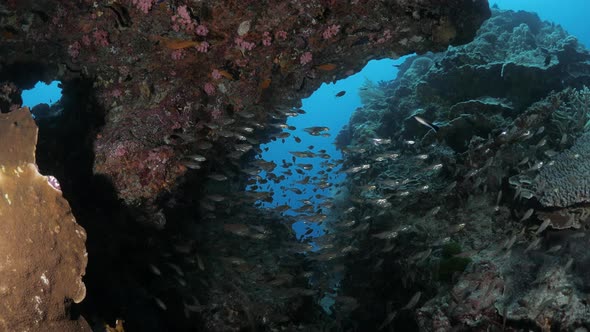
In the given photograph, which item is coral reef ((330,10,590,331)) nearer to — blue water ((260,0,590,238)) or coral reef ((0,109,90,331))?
coral reef ((0,109,90,331))

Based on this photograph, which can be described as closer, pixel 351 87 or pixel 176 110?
pixel 176 110

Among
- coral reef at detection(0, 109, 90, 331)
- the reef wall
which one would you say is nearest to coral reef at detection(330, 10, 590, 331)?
the reef wall

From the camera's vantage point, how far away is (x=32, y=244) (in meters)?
3.93

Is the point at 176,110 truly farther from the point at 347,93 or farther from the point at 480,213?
the point at 347,93

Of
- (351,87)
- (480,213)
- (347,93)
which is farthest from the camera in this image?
(351,87)

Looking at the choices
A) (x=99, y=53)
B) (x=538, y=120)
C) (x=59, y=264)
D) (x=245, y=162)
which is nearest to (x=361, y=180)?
(x=245, y=162)

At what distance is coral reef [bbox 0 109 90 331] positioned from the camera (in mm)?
3877

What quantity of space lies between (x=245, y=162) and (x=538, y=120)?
27.3ft

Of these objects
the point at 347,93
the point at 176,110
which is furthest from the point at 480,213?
the point at 347,93

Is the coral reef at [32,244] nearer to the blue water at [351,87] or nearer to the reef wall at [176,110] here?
the reef wall at [176,110]

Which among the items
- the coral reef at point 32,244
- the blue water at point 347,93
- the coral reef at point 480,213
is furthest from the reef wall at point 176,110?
the blue water at point 347,93

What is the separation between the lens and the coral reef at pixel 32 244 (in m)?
3.88

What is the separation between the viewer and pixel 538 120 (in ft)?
29.5

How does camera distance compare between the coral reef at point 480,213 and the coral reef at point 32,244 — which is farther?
the coral reef at point 480,213
